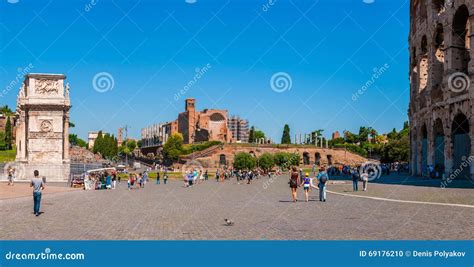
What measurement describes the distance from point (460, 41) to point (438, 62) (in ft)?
10.5

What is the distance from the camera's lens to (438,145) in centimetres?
3878

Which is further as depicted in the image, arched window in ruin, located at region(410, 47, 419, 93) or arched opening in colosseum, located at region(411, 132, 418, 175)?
arched opening in colosseum, located at region(411, 132, 418, 175)

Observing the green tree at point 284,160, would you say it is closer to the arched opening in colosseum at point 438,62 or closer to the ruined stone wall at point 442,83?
the ruined stone wall at point 442,83

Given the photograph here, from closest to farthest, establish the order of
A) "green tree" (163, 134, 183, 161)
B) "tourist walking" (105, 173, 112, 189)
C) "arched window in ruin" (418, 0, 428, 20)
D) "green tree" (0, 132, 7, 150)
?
1. "tourist walking" (105, 173, 112, 189)
2. "arched window in ruin" (418, 0, 428, 20)
3. "green tree" (0, 132, 7, 150)
4. "green tree" (163, 134, 183, 161)

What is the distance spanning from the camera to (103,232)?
451 inches

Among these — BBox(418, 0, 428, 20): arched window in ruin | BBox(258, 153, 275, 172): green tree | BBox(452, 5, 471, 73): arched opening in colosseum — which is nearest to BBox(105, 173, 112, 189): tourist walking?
BBox(452, 5, 471, 73): arched opening in colosseum

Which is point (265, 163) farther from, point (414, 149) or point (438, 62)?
point (438, 62)

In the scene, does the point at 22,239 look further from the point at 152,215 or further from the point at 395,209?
the point at 395,209

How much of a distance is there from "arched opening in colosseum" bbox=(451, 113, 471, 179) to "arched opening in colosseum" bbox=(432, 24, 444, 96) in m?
2.89

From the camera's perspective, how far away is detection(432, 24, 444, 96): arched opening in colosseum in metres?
38.4

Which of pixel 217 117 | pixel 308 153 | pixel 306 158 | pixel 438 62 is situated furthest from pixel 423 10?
pixel 217 117

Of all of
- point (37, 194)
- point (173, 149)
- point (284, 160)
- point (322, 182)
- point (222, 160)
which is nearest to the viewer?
point (37, 194)

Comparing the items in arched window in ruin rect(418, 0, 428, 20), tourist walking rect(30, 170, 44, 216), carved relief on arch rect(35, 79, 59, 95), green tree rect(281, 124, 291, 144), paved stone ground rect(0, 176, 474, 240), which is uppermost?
arched window in ruin rect(418, 0, 428, 20)

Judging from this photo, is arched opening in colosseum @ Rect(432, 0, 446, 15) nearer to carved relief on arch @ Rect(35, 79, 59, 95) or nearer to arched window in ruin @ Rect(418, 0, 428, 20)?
arched window in ruin @ Rect(418, 0, 428, 20)
